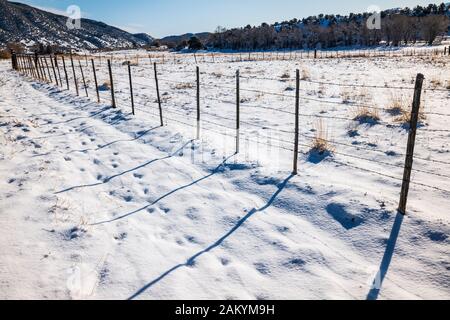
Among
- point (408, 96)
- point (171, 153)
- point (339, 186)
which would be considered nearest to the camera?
point (339, 186)

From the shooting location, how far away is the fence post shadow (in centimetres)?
320

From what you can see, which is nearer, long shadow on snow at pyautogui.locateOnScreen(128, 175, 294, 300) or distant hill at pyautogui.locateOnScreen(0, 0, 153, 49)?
long shadow on snow at pyautogui.locateOnScreen(128, 175, 294, 300)

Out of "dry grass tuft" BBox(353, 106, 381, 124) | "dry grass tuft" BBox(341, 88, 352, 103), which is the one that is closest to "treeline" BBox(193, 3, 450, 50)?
"dry grass tuft" BBox(341, 88, 352, 103)

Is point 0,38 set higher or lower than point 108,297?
higher

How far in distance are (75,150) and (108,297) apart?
5438 millimetres

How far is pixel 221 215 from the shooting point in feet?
15.7

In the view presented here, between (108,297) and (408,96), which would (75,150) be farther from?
(408,96)

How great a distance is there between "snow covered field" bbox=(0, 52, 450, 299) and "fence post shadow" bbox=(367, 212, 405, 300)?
19 mm

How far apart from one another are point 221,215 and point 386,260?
219 centimetres

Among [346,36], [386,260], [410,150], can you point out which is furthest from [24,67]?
[346,36]

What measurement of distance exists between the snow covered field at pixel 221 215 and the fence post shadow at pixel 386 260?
2cm

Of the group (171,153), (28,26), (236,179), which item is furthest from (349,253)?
Result: (28,26)

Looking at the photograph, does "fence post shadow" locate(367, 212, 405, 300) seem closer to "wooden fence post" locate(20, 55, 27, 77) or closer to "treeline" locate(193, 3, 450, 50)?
"wooden fence post" locate(20, 55, 27, 77)

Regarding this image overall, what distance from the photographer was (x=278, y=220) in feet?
15.0
